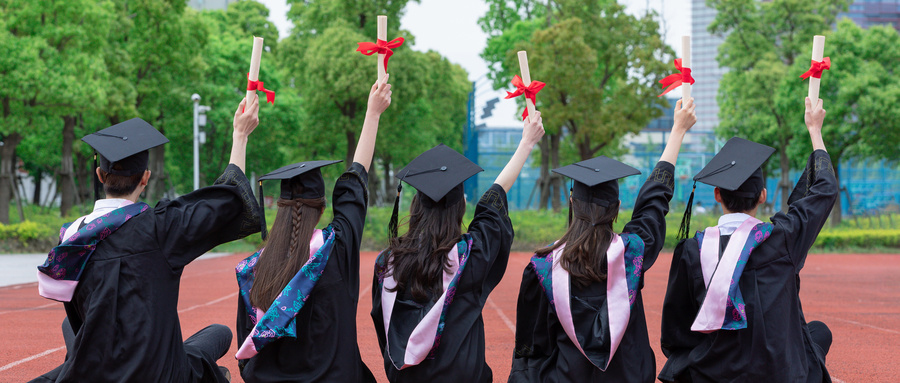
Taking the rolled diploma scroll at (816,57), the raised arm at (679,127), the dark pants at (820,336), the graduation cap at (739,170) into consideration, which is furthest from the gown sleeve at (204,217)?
the dark pants at (820,336)

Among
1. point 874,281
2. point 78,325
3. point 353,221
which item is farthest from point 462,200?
point 874,281

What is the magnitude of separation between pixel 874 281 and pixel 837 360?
844 centimetres

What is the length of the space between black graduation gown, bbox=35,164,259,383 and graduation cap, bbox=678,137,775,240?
224cm

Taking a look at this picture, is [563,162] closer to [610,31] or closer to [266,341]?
[610,31]

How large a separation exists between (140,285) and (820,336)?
363cm

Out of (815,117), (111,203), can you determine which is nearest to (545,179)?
(815,117)

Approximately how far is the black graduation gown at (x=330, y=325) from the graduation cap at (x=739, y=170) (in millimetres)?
1640

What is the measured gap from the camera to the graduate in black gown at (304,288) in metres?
3.27

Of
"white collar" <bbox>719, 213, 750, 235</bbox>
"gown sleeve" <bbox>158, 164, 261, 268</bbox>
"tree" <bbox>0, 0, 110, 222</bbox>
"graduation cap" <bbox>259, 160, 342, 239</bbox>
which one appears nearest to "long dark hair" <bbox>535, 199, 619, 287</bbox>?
"white collar" <bbox>719, 213, 750, 235</bbox>

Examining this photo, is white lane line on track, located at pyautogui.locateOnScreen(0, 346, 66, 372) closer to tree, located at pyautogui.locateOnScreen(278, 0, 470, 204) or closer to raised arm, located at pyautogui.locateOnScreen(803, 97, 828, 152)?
raised arm, located at pyautogui.locateOnScreen(803, 97, 828, 152)

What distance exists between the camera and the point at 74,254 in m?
3.24

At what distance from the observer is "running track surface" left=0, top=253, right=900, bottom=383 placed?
605 centimetres

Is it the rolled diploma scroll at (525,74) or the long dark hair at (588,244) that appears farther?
the rolled diploma scroll at (525,74)

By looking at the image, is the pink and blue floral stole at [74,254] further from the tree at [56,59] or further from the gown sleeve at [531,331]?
the tree at [56,59]
